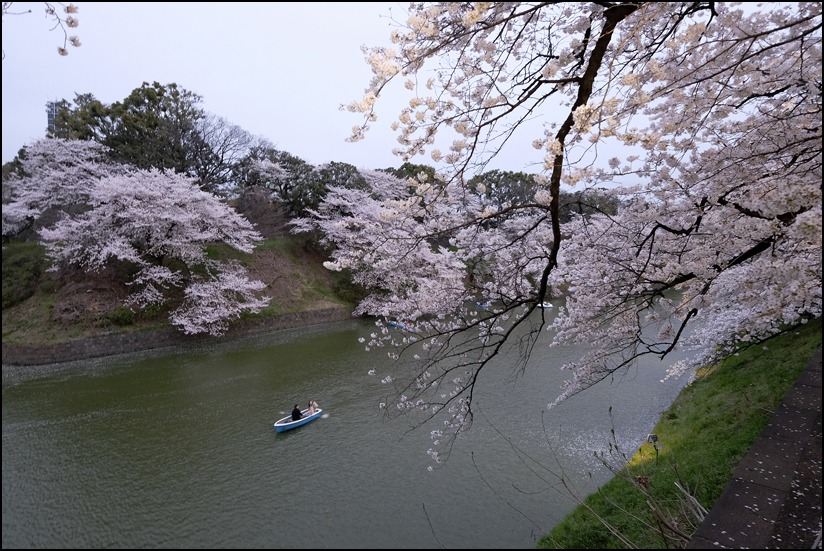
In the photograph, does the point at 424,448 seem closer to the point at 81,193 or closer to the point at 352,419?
the point at 352,419

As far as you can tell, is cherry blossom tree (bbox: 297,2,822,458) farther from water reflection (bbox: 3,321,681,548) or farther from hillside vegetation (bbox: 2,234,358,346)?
hillside vegetation (bbox: 2,234,358,346)

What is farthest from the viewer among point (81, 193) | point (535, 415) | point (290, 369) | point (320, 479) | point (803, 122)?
point (81, 193)

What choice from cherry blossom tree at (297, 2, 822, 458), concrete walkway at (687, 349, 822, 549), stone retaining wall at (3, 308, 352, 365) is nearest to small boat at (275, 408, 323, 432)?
cherry blossom tree at (297, 2, 822, 458)

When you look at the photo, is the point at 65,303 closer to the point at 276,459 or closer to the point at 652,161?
the point at 276,459

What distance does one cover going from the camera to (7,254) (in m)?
13.5

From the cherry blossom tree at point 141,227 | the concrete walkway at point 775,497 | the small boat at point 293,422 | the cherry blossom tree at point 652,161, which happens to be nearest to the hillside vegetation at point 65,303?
the cherry blossom tree at point 141,227

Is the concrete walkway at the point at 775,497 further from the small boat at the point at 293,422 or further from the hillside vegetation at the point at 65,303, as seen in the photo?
the hillside vegetation at the point at 65,303

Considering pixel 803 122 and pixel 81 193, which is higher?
pixel 81 193

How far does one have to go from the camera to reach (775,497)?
2.38 metres

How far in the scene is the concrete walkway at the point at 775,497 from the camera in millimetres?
2113

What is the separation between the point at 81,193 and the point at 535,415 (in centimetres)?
1567

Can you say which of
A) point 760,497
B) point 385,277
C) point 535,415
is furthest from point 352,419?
point 385,277

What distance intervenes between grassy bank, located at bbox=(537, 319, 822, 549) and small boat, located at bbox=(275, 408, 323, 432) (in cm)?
444

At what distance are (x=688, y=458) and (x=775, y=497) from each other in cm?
284
